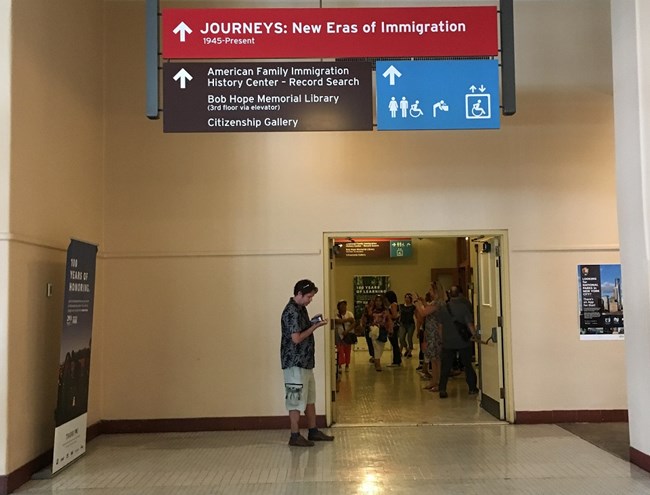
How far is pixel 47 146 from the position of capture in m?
5.43

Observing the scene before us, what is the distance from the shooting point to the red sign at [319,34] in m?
4.61

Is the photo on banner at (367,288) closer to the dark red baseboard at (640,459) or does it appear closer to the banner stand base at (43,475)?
the dark red baseboard at (640,459)

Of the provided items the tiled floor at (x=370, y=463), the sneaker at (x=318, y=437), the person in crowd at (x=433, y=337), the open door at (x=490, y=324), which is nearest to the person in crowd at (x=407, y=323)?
the person in crowd at (x=433, y=337)

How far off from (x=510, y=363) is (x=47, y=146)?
198 inches

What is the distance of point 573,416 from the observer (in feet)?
22.0

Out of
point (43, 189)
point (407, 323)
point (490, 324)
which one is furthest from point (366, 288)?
point (43, 189)

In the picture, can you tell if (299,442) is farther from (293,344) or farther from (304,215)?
(304,215)

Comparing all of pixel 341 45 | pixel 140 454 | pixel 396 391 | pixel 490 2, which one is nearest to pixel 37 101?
pixel 341 45

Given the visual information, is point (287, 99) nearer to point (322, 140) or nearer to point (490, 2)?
point (322, 140)

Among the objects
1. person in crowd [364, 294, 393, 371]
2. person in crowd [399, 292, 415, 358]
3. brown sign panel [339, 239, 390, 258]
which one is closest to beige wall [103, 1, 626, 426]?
person in crowd [364, 294, 393, 371]

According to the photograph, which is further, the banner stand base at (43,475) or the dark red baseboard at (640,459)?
the banner stand base at (43,475)

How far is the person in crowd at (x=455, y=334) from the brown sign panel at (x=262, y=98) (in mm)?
4107

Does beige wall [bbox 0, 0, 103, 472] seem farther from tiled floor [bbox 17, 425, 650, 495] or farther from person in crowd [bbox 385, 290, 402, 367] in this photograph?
person in crowd [bbox 385, 290, 402, 367]

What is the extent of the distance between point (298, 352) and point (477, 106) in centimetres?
271
